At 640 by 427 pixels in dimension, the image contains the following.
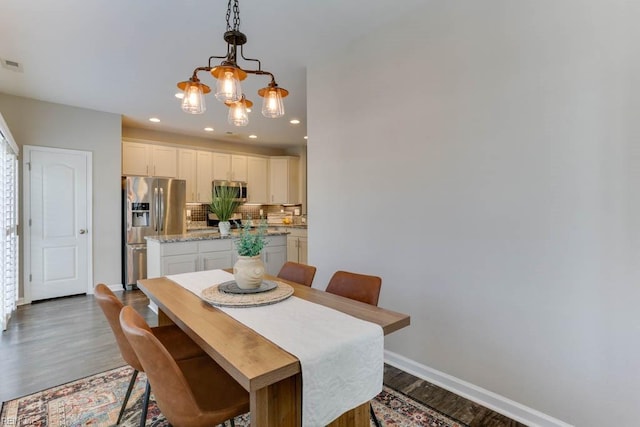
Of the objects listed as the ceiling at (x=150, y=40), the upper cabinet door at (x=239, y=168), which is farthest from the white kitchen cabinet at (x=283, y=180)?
the ceiling at (x=150, y=40)

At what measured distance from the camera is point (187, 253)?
3865 millimetres

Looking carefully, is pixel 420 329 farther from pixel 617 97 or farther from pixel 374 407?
pixel 617 97

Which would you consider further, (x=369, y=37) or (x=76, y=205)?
(x=76, y=205)

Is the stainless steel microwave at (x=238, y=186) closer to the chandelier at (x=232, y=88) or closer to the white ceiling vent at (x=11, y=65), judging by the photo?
the white ceiling vent at (x=11, y=65)

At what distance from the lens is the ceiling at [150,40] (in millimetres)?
2291

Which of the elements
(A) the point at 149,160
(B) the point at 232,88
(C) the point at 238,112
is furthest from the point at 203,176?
(B) the point at 232,88

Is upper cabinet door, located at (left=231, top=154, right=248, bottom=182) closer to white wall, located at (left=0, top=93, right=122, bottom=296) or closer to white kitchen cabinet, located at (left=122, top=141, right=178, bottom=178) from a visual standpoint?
white kitchen cabinet, located at (left=122, top=141, right=178, bottom=178)

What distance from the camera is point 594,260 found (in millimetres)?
1585

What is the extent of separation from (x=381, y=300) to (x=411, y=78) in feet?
5.60

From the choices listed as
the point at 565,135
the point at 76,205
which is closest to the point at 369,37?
the point at 565,135

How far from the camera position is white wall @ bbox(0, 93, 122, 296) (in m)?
4.14

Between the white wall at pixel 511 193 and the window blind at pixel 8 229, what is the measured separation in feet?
11.0

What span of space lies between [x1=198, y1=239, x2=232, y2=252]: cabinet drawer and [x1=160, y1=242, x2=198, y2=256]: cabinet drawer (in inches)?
3.3

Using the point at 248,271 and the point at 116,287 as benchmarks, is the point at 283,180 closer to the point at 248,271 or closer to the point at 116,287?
the point at 116,287
